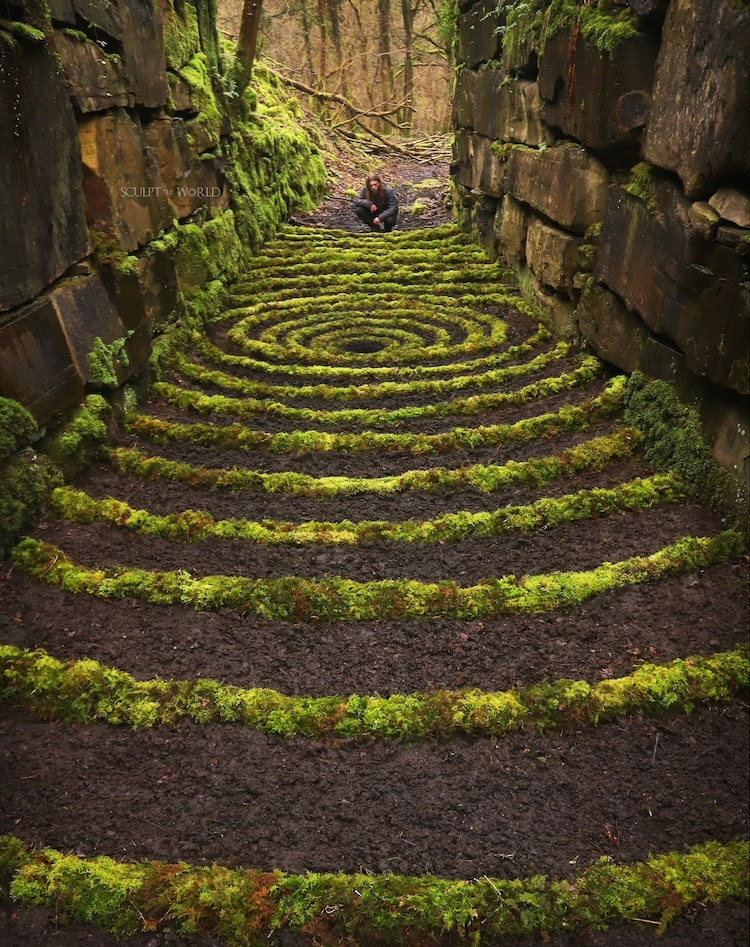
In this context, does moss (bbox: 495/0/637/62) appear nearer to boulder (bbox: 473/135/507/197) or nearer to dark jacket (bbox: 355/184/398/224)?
boulder (bbox: 473/135/507/197)

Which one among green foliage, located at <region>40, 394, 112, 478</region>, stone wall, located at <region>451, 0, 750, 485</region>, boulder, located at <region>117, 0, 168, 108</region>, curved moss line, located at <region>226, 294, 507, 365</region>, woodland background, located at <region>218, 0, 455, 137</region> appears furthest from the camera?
woodland background, located at <region>218, 0, 455, 137</region>

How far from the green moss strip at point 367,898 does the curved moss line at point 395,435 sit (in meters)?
3.41

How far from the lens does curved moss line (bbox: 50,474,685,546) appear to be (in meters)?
4.50

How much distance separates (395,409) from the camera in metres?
6.19

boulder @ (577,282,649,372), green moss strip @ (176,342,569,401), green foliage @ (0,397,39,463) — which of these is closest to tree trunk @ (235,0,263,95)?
green moss strip @ (176,342,569,401)

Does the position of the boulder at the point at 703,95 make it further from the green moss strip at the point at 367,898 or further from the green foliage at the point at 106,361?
the green foliage at the point at 106,361

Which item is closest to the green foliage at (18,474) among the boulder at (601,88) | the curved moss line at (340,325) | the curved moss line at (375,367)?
the curved moss line at (375,367)

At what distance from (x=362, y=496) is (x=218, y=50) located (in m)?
8.70

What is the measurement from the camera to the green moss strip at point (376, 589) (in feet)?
12.7

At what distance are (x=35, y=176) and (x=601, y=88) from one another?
4.57 metres

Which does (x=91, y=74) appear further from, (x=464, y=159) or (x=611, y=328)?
(x=464, y=159)

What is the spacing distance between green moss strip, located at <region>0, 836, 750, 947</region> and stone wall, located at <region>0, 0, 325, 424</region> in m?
2.99

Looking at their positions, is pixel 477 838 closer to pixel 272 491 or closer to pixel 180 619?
pixel 180 619

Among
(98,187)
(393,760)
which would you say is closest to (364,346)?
(98,187)
